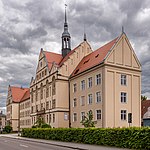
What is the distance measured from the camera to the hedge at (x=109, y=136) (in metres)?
19.2

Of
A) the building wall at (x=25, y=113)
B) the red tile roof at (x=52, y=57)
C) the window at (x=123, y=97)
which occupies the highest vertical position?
the red tile roof at (x=52, y=57)

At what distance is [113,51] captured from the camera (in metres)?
43.5

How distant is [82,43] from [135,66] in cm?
1463

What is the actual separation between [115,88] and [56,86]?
46.9ft

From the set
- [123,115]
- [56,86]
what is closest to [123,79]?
[123,115]

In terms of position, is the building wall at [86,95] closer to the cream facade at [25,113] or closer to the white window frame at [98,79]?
the white window frame at [98,79]

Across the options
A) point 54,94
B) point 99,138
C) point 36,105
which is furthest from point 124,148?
point 36,105

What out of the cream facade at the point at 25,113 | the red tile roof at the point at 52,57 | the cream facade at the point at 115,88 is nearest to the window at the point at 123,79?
the cream facade at the point at 115,88

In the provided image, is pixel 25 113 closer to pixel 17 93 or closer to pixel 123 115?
pixel 17 93

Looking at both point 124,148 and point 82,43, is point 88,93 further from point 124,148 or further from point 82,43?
point 124,148

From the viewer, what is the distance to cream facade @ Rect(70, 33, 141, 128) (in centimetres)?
4147

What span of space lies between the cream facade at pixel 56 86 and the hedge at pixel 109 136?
53.6 ft

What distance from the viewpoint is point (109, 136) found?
23250 millimetres

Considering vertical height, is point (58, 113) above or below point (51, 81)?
below
